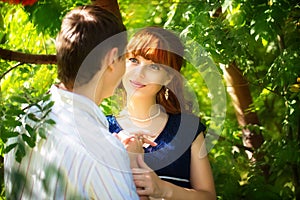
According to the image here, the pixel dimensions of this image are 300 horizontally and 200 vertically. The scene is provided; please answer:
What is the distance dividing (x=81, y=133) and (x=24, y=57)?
1.27 metres

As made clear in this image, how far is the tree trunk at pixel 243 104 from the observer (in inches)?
178

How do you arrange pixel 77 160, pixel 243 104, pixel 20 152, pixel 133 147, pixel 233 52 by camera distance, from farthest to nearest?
pixel 243 104 → pixel 233 52 → pixel 133 147 → pixel 20 152 → pixel 77 160

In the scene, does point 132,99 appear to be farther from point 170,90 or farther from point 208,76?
point 208,76

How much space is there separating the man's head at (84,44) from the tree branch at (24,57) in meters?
1.03

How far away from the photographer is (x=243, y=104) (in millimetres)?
4637

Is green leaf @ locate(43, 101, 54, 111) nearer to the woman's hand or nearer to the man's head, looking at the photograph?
the man's head

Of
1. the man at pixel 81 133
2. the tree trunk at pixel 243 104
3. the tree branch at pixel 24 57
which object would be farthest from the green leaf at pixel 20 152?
the tree trunk at pixel 243 104

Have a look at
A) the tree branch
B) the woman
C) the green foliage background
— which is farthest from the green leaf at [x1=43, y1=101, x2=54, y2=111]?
the tree branch

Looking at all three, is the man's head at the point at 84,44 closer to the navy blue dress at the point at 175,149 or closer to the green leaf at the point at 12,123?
the green leaf at the point at 12,123

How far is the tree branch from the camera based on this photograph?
3049mm

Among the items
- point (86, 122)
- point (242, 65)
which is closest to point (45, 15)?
point (242, 65)

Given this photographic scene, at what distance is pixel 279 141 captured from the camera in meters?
4.03

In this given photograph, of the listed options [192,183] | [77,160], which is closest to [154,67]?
[192,183]

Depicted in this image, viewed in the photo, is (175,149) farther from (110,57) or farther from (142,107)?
(110,57)
